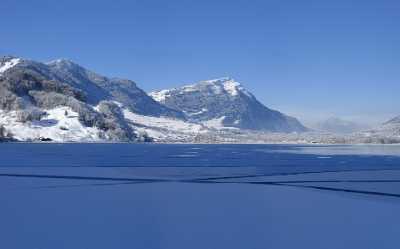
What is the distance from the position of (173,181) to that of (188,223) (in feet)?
71.3

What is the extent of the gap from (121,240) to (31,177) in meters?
30.7

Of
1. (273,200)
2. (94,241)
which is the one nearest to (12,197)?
(94,241)

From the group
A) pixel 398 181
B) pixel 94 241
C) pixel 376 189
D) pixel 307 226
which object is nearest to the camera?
pixel 94 241

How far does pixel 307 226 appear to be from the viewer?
26.6 metres

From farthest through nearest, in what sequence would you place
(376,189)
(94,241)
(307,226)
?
1. (376,189)
2. (307,226)
3. (94,241)

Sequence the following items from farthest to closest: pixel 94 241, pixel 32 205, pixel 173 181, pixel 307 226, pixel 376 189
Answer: pixel 173 181, pixel 376 189, pixel 32 205, pixel 307 226, pixel 94 241

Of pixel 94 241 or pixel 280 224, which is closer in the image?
pixel 94 241

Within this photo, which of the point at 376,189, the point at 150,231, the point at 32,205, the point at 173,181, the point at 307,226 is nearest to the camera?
the point at 150,231

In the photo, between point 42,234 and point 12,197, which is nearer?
point 42,234

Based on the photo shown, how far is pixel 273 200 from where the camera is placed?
118ft

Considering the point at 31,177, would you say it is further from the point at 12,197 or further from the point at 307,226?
the point at 307,226

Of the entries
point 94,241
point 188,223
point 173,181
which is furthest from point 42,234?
point 173,181

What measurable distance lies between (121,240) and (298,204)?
589 inches

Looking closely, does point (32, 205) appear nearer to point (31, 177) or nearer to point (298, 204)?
point (298, 204)
